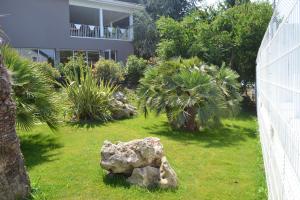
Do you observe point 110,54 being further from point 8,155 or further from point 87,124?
point 8,155

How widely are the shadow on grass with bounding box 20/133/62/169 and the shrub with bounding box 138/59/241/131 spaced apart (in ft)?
9.66

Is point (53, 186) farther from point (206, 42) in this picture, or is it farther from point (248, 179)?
point (206, 42)

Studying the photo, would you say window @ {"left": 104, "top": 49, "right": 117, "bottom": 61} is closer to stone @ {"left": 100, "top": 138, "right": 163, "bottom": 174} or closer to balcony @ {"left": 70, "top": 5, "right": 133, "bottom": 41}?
balcony @ {"left": 70, "top": 5, "right": 133, "bottom": 41}

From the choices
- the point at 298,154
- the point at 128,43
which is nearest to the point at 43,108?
the point at 298,154

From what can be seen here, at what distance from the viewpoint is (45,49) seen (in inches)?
850

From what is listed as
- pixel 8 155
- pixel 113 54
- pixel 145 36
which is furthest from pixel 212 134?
pixel 113 54

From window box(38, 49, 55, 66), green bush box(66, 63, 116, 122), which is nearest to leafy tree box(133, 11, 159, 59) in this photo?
window box(38, 49, 55, 66)

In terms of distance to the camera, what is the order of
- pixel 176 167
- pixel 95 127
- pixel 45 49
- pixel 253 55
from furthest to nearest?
pixel 45 49 < pixel 253 55 < pixel 95 127 < pixel 176 167

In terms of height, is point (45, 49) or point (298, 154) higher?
point (45, 49)

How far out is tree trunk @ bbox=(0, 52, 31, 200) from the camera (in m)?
4.63

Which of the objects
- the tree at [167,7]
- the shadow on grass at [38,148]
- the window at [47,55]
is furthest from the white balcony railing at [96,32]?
the shadow on grass at [38,148]

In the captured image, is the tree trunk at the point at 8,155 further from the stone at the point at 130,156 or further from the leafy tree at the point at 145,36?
the leafy tree at the point at 145,36

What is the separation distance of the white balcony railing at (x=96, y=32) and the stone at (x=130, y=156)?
18136 mm

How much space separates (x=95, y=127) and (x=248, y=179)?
217 inches
